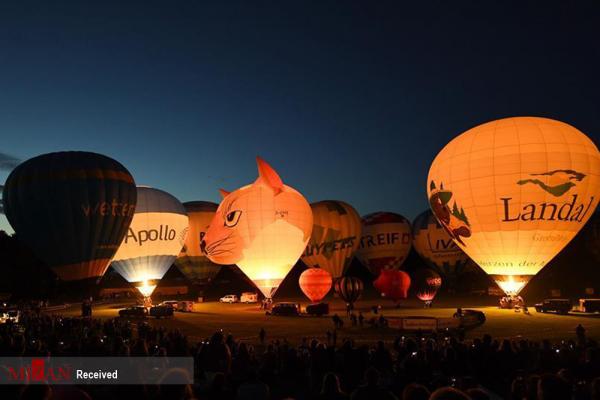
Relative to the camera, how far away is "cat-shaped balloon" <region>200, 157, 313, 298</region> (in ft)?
73.5

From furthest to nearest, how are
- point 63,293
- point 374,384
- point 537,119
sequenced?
point 63,293
point 537,119
point 374,384

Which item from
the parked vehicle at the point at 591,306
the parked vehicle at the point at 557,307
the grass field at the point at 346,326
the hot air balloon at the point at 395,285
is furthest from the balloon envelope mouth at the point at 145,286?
the parked vehicle at the point at 591,306

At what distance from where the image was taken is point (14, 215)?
19.3m

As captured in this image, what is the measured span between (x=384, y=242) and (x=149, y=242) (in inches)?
661

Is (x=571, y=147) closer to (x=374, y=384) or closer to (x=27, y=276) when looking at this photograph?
(x=374, y=384)

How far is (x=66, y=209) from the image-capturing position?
61.7ft

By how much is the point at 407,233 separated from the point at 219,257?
57.0ft

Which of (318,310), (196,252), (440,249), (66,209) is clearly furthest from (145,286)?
(440,249)

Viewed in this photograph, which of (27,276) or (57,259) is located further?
(27,276)

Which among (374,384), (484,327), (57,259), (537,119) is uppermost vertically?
(537,119)

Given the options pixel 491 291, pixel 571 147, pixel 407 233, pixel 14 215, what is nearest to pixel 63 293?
pixel 14 215

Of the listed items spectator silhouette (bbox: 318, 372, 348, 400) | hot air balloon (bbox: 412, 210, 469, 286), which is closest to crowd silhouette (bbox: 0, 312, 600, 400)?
spectator silhouette (bbox: 318, 372, 348, 400)

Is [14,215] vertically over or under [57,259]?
over

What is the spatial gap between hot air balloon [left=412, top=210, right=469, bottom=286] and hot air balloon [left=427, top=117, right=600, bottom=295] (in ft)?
50.0
